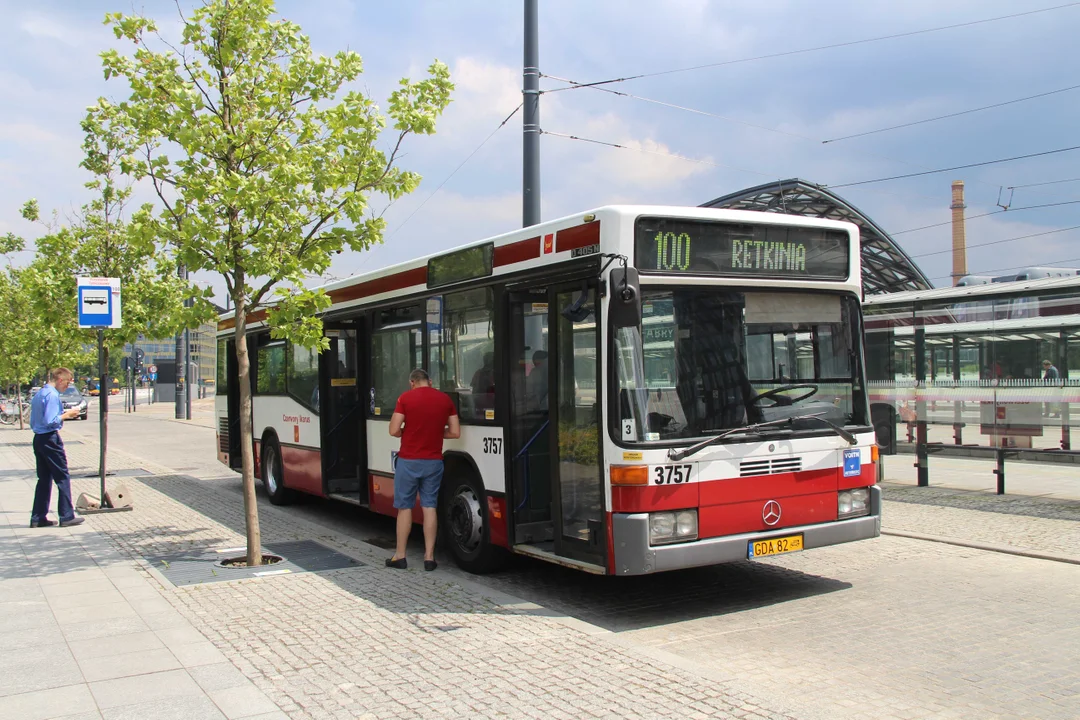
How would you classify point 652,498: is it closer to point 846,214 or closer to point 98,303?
point 98,303

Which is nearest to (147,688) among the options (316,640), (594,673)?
(316,640)

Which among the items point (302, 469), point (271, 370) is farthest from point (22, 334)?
point (302, 469)

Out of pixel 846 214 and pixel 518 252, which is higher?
pixel 846 214

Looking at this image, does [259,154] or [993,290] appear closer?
[259,154]

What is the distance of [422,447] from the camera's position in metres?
8.32

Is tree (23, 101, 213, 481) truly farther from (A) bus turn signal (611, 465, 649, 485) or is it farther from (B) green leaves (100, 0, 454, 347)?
(A) bus turn signal (611, 465, 649, 485)

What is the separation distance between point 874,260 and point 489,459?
91.0 ft

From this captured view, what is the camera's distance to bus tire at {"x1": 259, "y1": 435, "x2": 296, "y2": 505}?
13.2 m

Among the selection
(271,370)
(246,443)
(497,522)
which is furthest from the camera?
(271,370)

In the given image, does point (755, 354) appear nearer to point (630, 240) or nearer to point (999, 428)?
point (630, 240)

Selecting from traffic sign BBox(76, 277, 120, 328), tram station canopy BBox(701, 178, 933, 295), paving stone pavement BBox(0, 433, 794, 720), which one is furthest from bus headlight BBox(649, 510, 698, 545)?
tram station canopy BBox(701, 178, 933, 295)

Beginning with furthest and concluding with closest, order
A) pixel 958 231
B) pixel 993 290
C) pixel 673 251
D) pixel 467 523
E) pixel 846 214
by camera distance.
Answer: pixel 958 231, pixel 846 214, pixel 993 290, pixel 467 523, pixel 673 251

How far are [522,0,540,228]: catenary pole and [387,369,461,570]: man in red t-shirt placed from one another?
434 centimetres

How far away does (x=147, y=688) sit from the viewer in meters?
5.12
